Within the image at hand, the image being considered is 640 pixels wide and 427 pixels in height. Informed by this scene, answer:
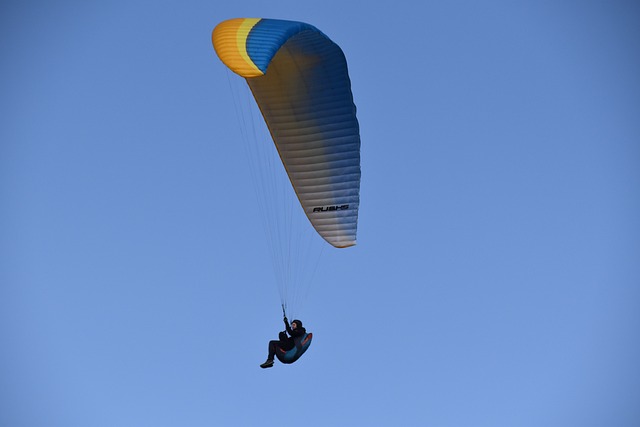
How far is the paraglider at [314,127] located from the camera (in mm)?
23234

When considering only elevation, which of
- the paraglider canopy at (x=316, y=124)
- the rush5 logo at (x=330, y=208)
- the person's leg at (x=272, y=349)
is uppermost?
the paraglider canopy at (x=316, y=124)

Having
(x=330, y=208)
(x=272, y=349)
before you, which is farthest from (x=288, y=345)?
(x=330, y=208)

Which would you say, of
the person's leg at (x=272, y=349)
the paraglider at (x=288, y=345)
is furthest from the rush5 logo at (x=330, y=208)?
the person's leg at (x=272, y=349)

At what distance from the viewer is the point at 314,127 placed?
24.6 metres

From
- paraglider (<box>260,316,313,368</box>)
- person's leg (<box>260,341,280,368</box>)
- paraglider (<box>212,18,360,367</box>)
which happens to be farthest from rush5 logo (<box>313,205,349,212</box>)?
person's leg (<box>260,341,280,368</box>)

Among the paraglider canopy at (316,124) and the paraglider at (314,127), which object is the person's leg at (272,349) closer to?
the paraglider at (314,127)

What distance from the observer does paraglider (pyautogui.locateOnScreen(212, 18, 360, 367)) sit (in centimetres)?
2323

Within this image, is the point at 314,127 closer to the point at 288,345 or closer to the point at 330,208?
the point at 330,208

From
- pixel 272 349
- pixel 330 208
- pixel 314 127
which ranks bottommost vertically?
pixel 272 349

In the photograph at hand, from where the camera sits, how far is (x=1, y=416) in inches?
3585

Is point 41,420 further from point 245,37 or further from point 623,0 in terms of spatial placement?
point 245,37

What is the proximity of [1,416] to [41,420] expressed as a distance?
21.9 feet

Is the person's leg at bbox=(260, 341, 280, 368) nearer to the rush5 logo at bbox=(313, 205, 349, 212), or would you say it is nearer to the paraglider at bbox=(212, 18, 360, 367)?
the paraglider at bbox=(212, 18, 360, 367)

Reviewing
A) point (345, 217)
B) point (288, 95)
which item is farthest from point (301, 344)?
point (288, 95)
